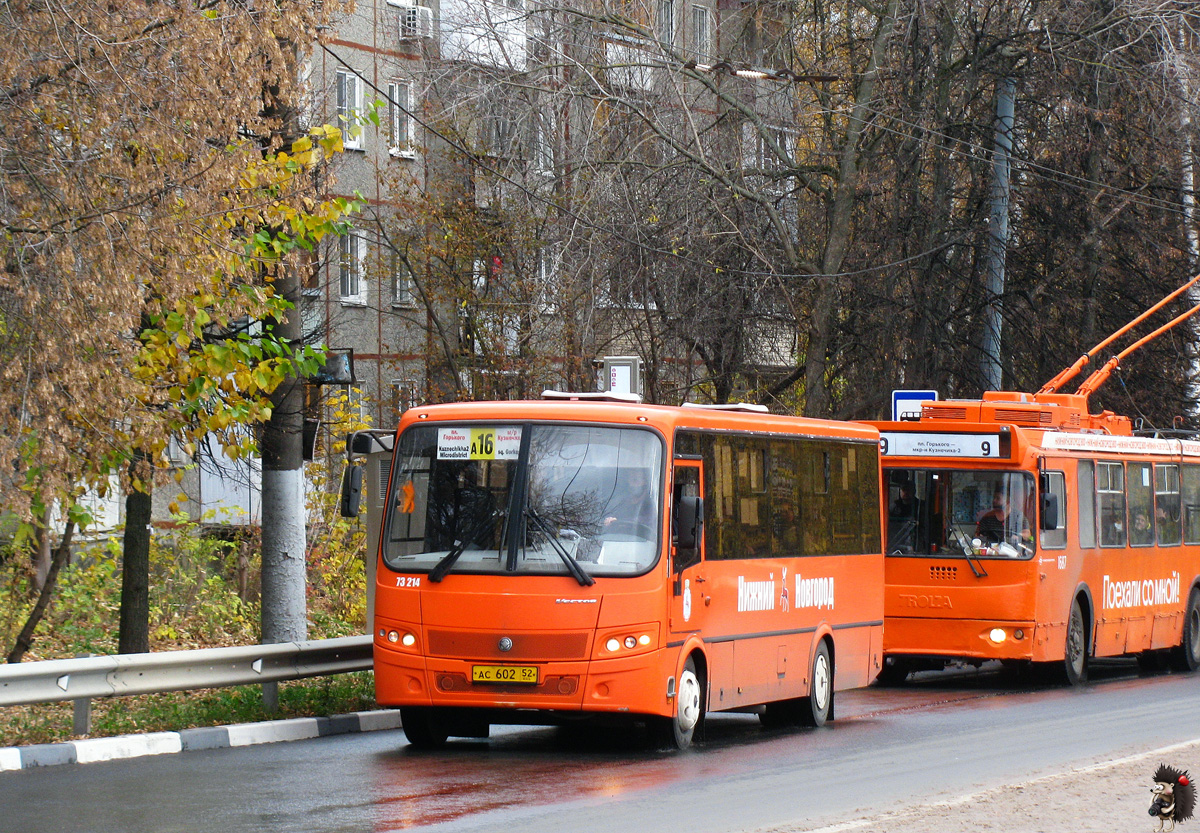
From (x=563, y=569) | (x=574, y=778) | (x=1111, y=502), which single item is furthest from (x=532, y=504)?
(x=1111, y=502)

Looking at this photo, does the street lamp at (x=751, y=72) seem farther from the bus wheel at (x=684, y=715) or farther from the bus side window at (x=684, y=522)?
the bus wheel at (x=684, y=715)

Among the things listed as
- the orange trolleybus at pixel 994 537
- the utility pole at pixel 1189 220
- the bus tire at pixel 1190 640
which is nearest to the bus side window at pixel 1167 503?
the bus tire at pixel 1190 640

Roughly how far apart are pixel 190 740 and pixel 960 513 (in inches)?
390

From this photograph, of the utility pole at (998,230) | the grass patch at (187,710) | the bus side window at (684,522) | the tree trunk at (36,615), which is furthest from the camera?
the utility pole at (998,230)

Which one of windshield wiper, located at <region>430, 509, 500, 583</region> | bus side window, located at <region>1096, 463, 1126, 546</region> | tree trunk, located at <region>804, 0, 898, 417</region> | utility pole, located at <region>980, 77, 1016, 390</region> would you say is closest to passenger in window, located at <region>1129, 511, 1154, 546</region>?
bus side window, located at <region>1096, 463, 1126, 546</region>

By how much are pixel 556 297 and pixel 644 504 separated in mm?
14571

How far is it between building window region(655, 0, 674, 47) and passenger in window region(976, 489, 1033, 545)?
31.4 ft

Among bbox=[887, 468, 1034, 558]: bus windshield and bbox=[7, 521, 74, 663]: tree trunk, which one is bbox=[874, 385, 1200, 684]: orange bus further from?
bbox=[7, 521, 74, 663]: tree trunk

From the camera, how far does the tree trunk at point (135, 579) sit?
16.6m

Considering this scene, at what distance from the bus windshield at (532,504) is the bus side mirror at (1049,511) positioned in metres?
7.83

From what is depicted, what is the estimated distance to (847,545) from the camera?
16844mm

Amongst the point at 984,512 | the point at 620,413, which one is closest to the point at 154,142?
the point at 620,413

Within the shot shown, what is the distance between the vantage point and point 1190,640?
24641 millimetres

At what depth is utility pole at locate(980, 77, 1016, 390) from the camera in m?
26.3
